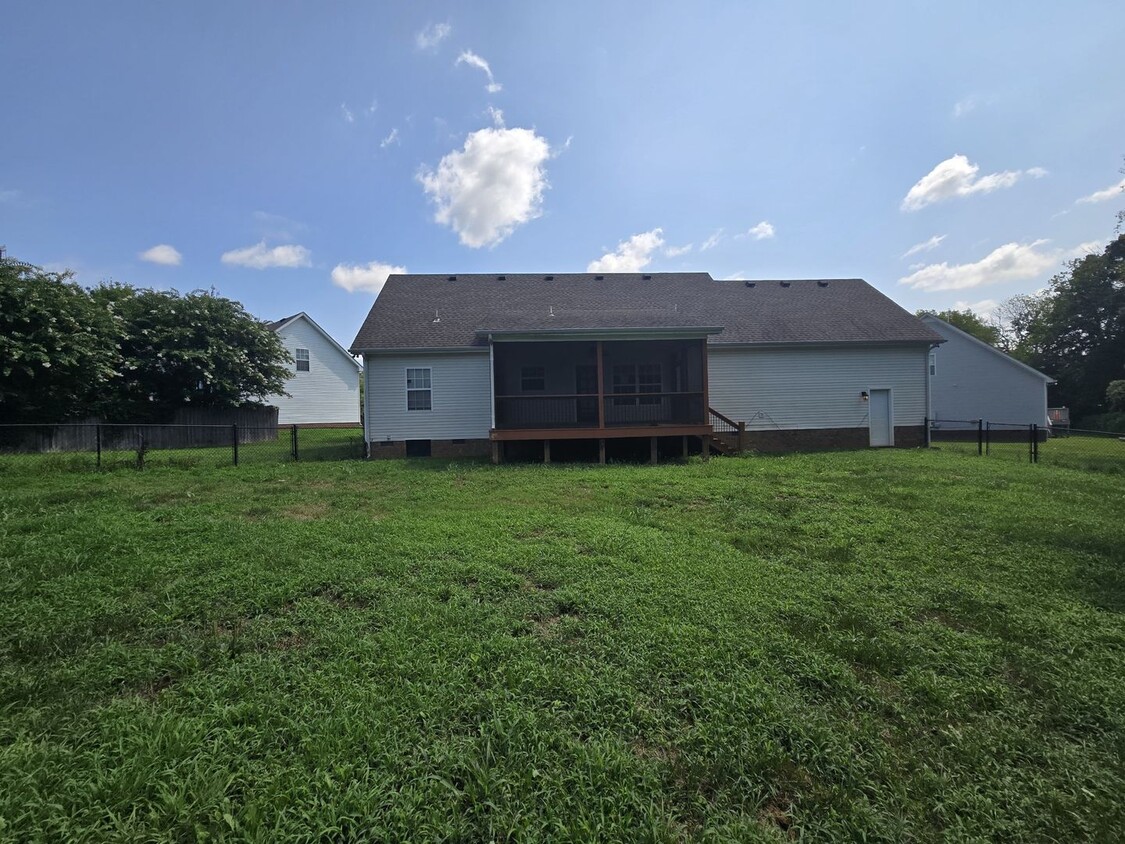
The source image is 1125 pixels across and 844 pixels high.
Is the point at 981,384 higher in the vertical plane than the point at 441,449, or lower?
higher

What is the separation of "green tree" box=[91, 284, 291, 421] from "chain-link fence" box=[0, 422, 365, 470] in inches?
71.7

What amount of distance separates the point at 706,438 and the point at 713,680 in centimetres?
956

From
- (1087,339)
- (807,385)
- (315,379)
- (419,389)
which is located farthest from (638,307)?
(1087,339)

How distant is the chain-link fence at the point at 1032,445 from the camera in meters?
11.6

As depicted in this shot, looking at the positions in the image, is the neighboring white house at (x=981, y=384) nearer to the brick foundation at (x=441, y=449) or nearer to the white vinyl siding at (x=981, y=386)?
the white vinyl siding at (x=981, y=386)

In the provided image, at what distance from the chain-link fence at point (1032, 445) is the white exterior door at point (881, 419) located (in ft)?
3.70

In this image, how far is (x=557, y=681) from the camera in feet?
8.75

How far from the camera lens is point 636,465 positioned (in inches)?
428

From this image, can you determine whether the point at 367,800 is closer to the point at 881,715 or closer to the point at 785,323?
the point at 881,715

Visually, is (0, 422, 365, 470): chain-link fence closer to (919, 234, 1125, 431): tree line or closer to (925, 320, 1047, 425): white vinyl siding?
(925, 320, 1047, 425): white vinyl siding

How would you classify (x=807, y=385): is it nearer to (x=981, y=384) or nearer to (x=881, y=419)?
(x=881, y=419)

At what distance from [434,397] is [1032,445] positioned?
14.9m

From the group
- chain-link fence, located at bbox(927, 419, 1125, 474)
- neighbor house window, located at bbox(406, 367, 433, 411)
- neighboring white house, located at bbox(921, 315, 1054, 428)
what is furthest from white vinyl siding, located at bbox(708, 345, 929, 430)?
neighboring white house, located at bbox(921, 315, 1054, 428)

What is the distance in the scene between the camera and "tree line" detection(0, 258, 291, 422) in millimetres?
12805
